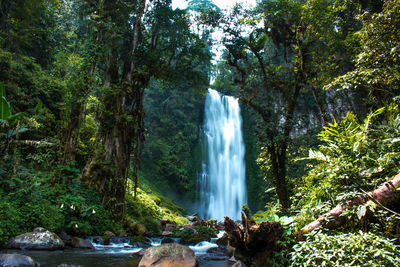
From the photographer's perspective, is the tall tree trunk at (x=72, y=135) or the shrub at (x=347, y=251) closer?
the shrub at (x=347, y=251)

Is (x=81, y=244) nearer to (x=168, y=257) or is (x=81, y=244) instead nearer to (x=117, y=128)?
(x=168, y=257)

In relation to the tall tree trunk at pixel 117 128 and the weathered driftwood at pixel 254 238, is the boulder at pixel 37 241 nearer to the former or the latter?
the tall tree trunk at pixel 117 128

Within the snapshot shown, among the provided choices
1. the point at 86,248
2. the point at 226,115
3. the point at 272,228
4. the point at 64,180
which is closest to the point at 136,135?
the point at 64,180

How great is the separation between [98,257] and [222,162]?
2323 cm

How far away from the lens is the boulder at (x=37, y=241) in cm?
544

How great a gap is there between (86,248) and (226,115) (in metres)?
25.5

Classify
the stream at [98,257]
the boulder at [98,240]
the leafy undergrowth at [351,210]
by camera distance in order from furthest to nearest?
the boulder at [98,240], the stream at [98,257], the leafy undergrowth at [351,210]

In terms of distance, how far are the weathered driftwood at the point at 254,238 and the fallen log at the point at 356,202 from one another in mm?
502

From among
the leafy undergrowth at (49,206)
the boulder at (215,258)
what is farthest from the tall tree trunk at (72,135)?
the boulder at (215,258)

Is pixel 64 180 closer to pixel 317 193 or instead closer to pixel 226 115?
pixel 317 193

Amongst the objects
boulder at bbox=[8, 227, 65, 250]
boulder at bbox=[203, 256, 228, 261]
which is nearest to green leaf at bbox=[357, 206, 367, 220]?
boulder at bbox=[203, 256, 228, 261]

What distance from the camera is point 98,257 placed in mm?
5820

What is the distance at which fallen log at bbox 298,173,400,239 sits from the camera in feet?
12.4

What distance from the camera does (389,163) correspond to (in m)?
4.07
